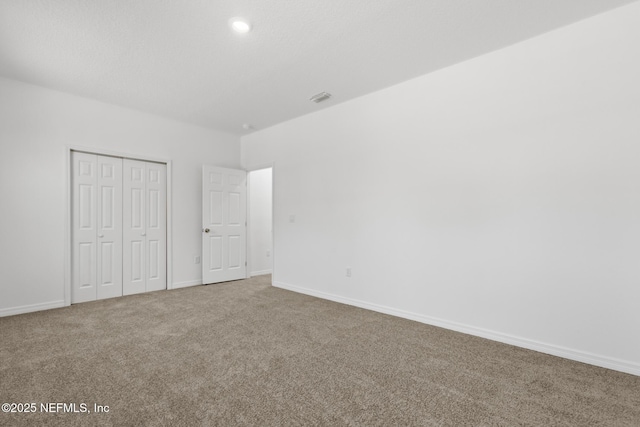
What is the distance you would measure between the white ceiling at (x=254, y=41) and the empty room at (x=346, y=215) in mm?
25

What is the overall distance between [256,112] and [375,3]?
8.80 feet

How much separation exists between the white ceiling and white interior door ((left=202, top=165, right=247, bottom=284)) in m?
1.71

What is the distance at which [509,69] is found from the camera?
9.13 ft

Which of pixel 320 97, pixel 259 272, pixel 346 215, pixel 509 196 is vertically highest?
pixel 320 97

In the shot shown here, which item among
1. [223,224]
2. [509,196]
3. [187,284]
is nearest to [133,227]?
[187,284]

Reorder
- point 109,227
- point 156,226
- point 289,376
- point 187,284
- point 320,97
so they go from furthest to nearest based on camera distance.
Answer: point 187,284, point 156,226, point 109,227, point 320,97, point 289,376

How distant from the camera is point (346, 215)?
4.07 meters

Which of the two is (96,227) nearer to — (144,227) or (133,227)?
(133,227)

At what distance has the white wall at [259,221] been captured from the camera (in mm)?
5965

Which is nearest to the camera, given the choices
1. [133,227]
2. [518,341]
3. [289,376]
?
[289,376]

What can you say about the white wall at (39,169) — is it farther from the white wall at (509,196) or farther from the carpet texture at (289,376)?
the white wall at (509,196)

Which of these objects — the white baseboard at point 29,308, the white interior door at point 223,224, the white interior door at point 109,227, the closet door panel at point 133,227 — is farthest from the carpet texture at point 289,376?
the white interior door at point 223,224

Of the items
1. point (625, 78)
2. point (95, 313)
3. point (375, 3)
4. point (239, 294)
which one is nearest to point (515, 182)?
point (625, 78)

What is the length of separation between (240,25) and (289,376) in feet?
9.18
